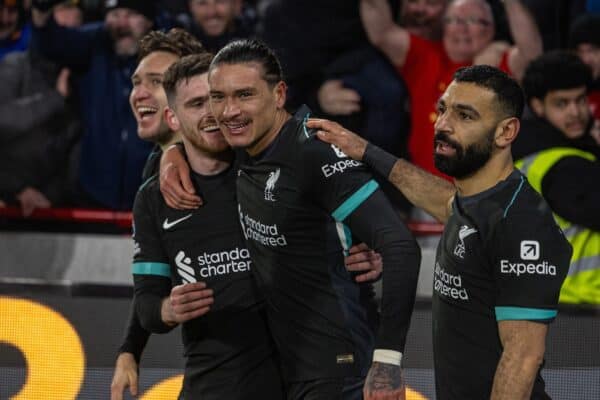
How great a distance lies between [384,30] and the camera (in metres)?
6.49

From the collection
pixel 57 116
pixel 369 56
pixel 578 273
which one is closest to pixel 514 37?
pixel 369 56

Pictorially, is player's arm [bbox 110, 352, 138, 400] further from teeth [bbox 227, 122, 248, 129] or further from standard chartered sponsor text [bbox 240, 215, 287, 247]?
teeth [bbox 227, 122, 248, 129]

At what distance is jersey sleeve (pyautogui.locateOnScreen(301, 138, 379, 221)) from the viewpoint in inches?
143

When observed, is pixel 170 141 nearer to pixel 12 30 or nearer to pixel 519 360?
pixel 519 360

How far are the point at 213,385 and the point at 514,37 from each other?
304 cm

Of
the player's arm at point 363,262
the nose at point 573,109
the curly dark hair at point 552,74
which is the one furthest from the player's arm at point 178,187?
the nose at point 573,109

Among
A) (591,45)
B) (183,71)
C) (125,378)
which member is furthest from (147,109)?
(591,45)

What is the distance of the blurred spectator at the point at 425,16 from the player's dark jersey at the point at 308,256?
2.96m

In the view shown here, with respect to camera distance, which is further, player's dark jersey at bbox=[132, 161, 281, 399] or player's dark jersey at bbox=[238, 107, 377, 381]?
player's dark jersey at bbox=[132, 161, 281, 399]

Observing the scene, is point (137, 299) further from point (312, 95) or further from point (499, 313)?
point (312, 95)

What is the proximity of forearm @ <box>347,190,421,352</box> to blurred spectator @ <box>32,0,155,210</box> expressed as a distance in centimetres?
349

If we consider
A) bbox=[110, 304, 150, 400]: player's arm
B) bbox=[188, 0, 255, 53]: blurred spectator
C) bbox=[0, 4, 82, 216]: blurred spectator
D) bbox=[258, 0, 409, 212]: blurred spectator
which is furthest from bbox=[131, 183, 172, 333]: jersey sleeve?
bbox=[0, 4, 82, 216]: blurred spectator

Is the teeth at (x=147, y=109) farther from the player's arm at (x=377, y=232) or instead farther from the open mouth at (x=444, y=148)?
the open mouth at (x=444, y=148)

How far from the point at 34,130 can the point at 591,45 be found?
322cm
